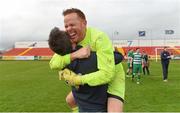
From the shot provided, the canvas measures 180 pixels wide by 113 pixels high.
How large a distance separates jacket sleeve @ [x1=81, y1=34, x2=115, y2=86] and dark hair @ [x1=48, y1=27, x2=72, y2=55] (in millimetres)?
299

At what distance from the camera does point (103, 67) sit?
3695 mm

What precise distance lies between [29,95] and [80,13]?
12.0 meters

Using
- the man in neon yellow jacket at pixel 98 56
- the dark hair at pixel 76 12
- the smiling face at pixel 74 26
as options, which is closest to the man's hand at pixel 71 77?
the man in neon yellow jacket at pixel 98 56

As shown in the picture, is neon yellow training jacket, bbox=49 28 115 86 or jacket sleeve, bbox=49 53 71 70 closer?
neon yellow training jacket, bbox=49 28 115 86

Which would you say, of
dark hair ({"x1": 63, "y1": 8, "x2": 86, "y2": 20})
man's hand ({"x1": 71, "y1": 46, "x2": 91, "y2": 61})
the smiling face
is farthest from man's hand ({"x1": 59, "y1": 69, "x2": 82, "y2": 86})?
dark hair ({"x1": 63, "y1": 8, "x2": 86, "y2": 20})

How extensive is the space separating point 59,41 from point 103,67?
0.48 m

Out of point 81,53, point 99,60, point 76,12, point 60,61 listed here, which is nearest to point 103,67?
point 99,60

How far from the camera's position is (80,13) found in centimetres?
387

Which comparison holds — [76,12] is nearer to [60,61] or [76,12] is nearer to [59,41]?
[59,41]

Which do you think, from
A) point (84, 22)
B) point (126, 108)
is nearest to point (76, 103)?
point (84, 22)

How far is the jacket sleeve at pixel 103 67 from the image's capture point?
3.69m

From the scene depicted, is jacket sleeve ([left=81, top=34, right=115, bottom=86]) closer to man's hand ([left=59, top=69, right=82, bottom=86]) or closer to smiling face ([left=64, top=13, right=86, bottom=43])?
man's hand ([left=59, top=69, right=82, bottom=86])

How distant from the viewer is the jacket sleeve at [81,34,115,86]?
3693mm

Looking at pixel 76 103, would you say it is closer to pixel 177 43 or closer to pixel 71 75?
pixel 71 75
